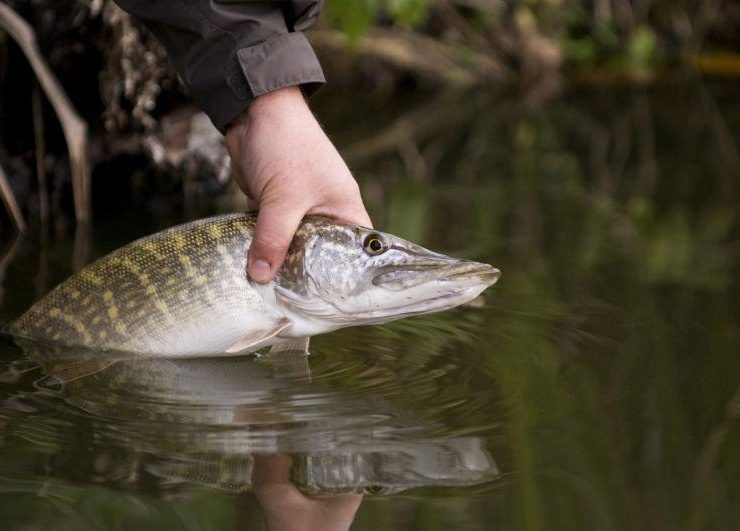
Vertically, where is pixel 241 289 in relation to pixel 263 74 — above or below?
below

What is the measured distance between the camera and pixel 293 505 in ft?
8.45

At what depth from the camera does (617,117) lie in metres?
11.4

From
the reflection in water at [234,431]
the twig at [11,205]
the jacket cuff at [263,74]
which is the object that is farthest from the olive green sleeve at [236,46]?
the twig at [11,205]

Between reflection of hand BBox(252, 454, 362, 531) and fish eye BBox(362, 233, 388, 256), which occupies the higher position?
fish eye BBox(362, 233, 388, 256)

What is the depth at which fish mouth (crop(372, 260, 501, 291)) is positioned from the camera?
332 centimetres

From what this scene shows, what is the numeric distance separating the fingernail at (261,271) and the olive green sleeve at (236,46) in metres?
0.49

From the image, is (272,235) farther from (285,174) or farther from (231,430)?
(231,430)

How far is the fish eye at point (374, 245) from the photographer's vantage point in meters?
3.46

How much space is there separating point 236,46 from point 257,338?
909mm

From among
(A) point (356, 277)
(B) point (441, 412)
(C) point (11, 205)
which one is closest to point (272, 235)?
(A) point (356, 277)

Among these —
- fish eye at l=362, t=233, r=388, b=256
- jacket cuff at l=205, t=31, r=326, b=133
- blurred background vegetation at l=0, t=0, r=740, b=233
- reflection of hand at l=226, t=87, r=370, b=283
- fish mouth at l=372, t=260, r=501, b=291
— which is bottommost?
blurred background vegetation at l=0, t=0, r=740, b=233

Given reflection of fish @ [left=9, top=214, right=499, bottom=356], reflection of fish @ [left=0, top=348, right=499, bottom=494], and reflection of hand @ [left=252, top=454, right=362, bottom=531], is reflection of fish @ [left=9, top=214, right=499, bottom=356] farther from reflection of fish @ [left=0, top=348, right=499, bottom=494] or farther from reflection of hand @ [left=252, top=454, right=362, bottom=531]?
reflection of hand @ [left=252, top=454, right=362, bottom=531]

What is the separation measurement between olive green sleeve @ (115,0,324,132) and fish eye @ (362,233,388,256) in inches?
20.8

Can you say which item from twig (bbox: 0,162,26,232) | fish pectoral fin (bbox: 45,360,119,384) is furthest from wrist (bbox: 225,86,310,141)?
twig (bbox: 0,162,26,232)
